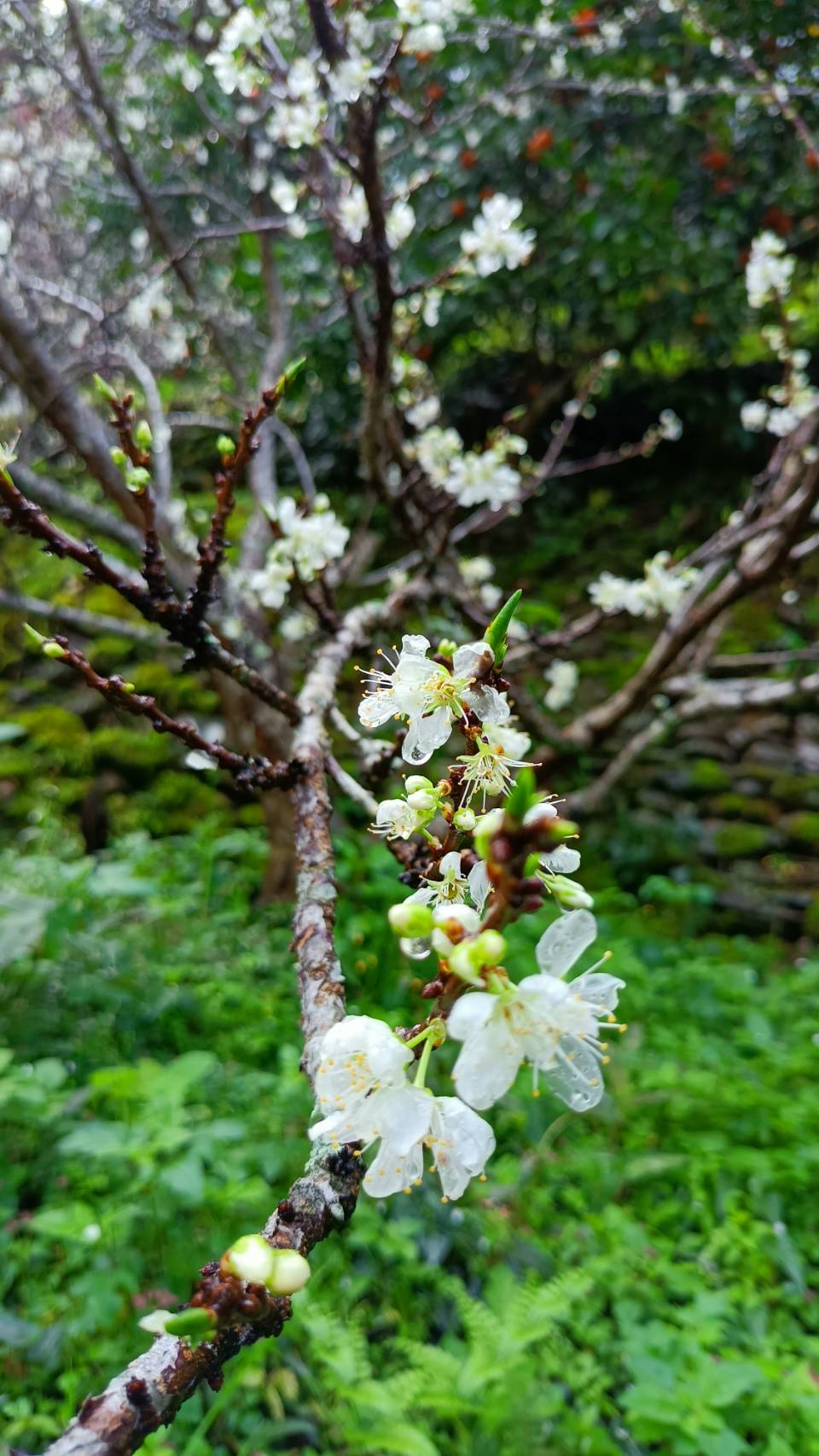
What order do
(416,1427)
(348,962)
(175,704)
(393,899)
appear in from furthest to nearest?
(175,704), (393,899), (348,962), (416,1427)

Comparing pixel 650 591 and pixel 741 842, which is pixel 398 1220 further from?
pixel 741 842

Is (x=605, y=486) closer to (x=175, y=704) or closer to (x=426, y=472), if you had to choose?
(x=426, y=472)

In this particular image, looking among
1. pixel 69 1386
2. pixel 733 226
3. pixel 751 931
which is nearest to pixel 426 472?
pixel 733 226

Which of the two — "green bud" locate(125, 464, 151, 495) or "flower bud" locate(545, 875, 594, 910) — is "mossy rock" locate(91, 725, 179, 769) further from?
"flower bud" locate(545, 875, 594, 910)

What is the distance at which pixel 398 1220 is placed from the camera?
1655 mm

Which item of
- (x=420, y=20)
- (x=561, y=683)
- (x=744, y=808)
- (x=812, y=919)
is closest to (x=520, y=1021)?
(x=420, y=20)

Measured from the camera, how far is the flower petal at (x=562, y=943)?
57cm

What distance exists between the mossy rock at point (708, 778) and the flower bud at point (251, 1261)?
12.0 feet

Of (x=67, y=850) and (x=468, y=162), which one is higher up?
(x=468, y=162)

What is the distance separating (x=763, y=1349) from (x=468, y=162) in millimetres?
4078

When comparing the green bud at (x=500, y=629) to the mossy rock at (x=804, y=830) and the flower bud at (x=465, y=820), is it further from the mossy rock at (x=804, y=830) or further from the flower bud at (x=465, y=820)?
the mossy rock at (x=804, y=830)

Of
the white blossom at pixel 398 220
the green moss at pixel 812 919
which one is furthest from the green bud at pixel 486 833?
the green moss at pixel 812 919

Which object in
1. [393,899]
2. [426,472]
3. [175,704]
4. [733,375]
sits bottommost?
[393,899]

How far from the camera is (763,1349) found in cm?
155
